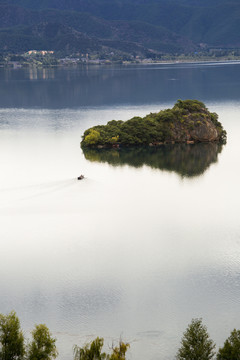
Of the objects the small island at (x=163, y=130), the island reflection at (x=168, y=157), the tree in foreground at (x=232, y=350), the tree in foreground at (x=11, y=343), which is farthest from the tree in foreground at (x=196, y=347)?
the small island at (x=163, y=130)

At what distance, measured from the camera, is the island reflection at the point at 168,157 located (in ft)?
184

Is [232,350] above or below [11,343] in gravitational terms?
below

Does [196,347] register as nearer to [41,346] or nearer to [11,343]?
[41,346]

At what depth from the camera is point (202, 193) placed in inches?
1829

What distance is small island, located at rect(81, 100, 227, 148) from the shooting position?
6594 centimetres

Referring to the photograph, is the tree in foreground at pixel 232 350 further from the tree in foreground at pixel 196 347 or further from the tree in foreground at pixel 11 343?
the tree in foreground at pixel 11 343

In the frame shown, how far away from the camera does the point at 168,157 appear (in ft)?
198

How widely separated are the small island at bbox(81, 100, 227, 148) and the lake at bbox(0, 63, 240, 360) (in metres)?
2.41

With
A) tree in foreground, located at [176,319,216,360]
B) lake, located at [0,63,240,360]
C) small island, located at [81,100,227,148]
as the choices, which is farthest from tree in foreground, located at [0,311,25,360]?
small island, located at [81,100,227,148]

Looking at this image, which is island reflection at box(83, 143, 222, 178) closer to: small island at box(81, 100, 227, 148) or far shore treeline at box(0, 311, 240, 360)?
small island at box(81, 100, 227, 148)

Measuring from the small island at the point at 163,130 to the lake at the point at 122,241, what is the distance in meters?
2.41

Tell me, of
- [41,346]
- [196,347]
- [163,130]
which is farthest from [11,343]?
[163,130]

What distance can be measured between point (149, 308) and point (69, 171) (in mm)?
28879

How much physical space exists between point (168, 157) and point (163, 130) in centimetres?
846
